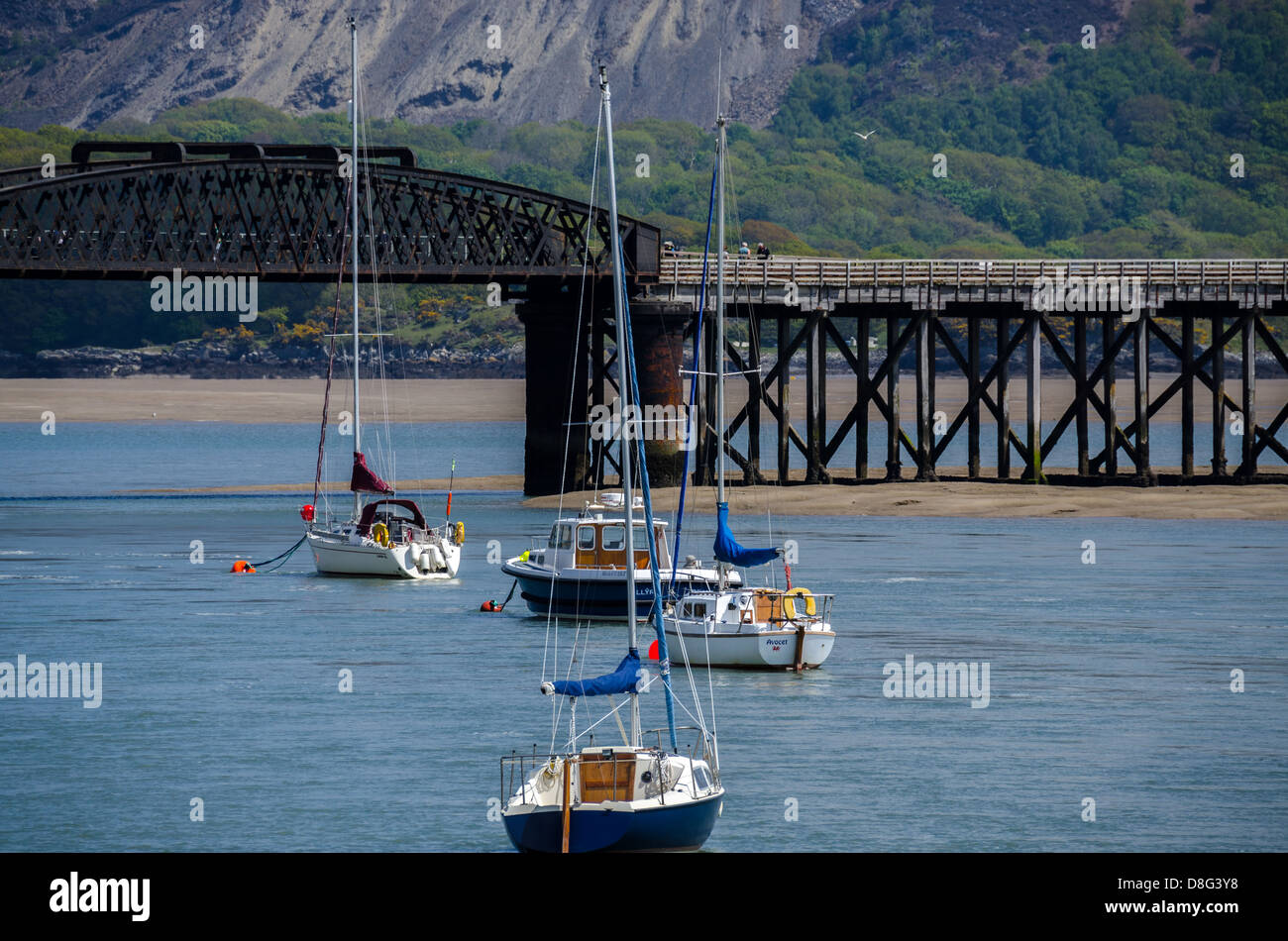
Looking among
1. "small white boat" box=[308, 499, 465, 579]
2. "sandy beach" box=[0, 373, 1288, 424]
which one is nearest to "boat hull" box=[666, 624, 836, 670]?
"small white boat" box=[308, 499, 465, 579]

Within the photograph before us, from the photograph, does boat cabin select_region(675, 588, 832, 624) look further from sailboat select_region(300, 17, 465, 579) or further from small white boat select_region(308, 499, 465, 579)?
small white boat select_region(308, 499, 465, 579)

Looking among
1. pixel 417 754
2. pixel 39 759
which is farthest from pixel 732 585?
pixel 39 759

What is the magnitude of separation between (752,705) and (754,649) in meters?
3.38

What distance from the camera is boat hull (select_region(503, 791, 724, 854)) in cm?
2605

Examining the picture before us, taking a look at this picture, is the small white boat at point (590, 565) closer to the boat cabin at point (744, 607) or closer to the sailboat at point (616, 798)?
the boat cabin at point (744, 607)

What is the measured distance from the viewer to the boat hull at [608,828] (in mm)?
26047

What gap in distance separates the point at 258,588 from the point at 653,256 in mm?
25332

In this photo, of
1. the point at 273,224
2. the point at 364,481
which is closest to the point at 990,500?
the point at 364,481

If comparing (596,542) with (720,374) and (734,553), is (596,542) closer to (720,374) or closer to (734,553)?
(720,374)

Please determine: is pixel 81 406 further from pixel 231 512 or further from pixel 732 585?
pixel 732 585

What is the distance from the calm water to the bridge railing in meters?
12.5

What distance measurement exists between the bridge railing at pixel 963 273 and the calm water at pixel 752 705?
1247cm

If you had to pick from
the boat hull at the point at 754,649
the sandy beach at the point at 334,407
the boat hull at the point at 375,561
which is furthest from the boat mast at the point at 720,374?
the sandy beach at the point at 334,407
